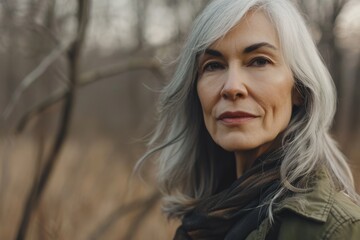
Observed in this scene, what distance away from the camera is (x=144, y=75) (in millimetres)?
11227

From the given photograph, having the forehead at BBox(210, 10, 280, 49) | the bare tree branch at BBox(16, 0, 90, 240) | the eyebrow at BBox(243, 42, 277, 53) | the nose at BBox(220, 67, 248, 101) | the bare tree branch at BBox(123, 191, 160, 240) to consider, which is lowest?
the bare tree branch at BBox(123, 191, 160, 240)

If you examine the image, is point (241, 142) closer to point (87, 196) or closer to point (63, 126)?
point (63, 126)

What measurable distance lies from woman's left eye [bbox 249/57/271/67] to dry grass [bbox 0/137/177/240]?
7.52 feet

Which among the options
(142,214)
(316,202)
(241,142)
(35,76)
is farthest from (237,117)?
(142,214)

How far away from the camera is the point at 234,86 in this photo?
84.2 inches

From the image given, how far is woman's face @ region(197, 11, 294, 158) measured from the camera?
2154 millimetres

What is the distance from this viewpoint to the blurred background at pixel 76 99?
409 centimetres

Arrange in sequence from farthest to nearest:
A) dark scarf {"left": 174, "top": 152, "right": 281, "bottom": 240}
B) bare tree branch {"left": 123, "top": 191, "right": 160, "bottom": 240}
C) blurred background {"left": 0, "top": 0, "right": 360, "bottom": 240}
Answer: bare tree branch {"left": 123, "top": 191, "right": 160, "bottom": 240} → blurred background {"left": 0, "top": 0, "right": 360, "bottom": 240} → dark scarf {"left": 174, "top": 152, "right": 281, "bottom": 240}

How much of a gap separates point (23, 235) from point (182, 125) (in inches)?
70.2

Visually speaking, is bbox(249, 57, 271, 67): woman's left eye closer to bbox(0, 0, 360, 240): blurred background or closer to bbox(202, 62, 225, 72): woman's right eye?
bbox(202, 62, 225, 72): woman's right eye

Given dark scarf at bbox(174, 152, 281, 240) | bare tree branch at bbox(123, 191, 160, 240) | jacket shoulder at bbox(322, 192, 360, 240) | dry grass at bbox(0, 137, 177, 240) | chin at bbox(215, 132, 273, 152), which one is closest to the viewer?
jacket shoulder at bbox(322, 192, 360, 240)

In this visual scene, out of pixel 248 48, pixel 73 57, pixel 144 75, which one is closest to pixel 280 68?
pixel 248 48

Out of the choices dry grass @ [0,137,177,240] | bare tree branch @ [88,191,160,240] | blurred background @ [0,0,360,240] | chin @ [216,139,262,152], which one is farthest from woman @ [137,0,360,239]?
bare tree branch @ [88,191,160,240]

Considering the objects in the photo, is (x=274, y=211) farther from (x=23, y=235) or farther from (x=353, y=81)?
(x=353, y=81)
